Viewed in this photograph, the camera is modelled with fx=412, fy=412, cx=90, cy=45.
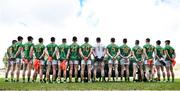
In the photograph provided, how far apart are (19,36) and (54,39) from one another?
6.39ft

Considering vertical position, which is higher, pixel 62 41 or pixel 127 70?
pixel 62 41

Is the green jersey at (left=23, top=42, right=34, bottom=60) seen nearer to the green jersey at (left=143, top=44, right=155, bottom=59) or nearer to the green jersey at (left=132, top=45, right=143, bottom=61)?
the green jersey at (left=132, top=45, right=143, bottom=61)

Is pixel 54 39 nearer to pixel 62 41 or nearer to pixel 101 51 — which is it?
pixel 62 41

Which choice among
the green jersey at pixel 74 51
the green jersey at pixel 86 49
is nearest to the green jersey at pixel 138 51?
the green jersey at pixel 86 49

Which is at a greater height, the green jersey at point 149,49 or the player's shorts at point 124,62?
the green jersey at point 149,49

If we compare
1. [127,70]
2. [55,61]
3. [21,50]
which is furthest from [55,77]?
[127,70]

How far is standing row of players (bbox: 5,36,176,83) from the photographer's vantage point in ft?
71.2

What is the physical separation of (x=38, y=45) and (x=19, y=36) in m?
1.21

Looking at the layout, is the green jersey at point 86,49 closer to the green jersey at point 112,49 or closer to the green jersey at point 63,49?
the green jersey at point 63,49

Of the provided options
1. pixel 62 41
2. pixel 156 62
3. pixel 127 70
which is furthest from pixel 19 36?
pixel 156 62

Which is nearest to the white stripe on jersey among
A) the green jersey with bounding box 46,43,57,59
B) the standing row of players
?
the standing row of players

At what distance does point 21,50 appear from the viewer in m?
22.1

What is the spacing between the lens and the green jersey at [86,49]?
21641 mm

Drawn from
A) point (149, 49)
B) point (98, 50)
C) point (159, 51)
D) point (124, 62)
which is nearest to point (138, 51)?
point (149, 49)
